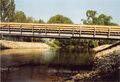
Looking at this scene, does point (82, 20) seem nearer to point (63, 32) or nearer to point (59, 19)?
point (59, 19)

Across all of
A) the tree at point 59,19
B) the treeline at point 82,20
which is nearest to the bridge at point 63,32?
the treeline at point 82,20

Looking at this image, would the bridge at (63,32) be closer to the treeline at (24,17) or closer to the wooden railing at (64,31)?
the wooden railing at (64,31)

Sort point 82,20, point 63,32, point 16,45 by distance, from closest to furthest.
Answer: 1. point 63,32
2. point 16,45
3. point 82,20

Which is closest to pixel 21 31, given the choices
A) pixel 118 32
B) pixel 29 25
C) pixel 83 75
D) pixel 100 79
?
pixel 29 25

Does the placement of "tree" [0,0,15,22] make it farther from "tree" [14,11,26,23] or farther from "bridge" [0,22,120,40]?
"bridge" [0,22,120,40]

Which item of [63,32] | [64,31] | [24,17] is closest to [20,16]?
[24,17]

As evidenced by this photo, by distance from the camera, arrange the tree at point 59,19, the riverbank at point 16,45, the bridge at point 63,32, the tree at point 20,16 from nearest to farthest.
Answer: the bridge at point 63,32
the riverbank at point 16,45
the tree at point 20,16
the tree at point 59,19

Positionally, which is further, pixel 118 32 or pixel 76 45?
pixel 76 45

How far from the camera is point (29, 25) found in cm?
6084

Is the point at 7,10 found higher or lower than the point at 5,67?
higher

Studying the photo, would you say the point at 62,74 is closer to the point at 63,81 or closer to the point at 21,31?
the point at 63,81

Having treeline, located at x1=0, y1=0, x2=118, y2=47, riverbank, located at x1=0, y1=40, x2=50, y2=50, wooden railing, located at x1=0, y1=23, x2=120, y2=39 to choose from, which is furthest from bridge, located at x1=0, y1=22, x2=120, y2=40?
treeline, located at x1=0, y1=0, x2=118, y2=47

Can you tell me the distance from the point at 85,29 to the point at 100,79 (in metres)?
23.6

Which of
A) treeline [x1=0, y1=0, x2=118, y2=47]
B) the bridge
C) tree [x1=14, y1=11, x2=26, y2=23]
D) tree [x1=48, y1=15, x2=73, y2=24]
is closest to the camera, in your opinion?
the bridge
